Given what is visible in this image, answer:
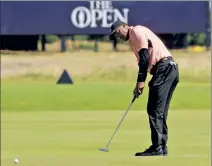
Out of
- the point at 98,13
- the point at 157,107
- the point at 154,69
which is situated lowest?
the point at 98,13

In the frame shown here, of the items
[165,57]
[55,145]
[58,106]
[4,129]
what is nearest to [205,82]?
[58,106]

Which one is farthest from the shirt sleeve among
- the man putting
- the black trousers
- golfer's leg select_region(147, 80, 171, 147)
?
golfer's leg select_region(147, 80, 171, 147)

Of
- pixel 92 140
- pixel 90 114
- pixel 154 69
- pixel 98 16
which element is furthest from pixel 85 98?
pixel 154 69

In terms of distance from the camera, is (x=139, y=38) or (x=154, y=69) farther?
(x=154, y=69)

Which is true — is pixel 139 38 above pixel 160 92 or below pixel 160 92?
above

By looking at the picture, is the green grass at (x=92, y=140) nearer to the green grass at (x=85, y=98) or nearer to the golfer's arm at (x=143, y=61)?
the golfer's arm at (x=143, y=61)

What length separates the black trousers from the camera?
26.3 ft

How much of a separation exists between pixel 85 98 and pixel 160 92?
13743mm

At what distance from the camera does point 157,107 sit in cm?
807

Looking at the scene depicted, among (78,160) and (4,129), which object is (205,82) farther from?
(78,160)

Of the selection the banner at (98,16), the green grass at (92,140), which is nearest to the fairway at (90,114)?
the green grass at (92,140)

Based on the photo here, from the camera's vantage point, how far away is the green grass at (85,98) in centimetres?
2070

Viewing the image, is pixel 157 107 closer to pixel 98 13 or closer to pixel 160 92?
pixel 160 92

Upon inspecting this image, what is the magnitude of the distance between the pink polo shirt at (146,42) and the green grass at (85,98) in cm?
1193
